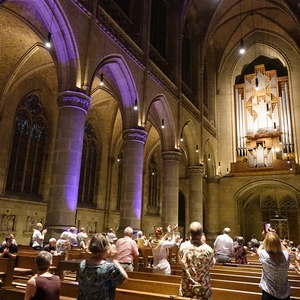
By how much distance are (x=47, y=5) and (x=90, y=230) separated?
1346cm

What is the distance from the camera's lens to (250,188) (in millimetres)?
25875

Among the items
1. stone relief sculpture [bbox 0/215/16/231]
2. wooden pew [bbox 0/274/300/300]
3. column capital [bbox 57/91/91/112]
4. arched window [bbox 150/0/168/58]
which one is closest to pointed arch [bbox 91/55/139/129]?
column capital [bbox 57/91/91/112]

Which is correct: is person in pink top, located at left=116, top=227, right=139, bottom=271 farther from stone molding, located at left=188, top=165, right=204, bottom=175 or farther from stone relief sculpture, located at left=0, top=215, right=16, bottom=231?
stone molding, located at left=188, top=165, right=204, bottom=175

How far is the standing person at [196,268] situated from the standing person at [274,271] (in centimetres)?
70

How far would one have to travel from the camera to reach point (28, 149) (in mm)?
16797

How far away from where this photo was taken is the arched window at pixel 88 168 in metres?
20.3

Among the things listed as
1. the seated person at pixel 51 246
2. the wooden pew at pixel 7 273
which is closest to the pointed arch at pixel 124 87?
the seated person at pixel 51 246

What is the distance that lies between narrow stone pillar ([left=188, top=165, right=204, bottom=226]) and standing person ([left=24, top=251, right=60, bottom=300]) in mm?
18613

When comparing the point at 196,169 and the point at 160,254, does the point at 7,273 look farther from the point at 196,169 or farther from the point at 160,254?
the point at 196,169

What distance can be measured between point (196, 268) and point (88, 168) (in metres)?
17.9

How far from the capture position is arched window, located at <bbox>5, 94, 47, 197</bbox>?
1603 cm

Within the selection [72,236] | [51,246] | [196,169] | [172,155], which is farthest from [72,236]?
[196,169]

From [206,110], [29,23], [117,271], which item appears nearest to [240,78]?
[206,110]

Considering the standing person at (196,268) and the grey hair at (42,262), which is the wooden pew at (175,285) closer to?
the standing person at (196,268)
